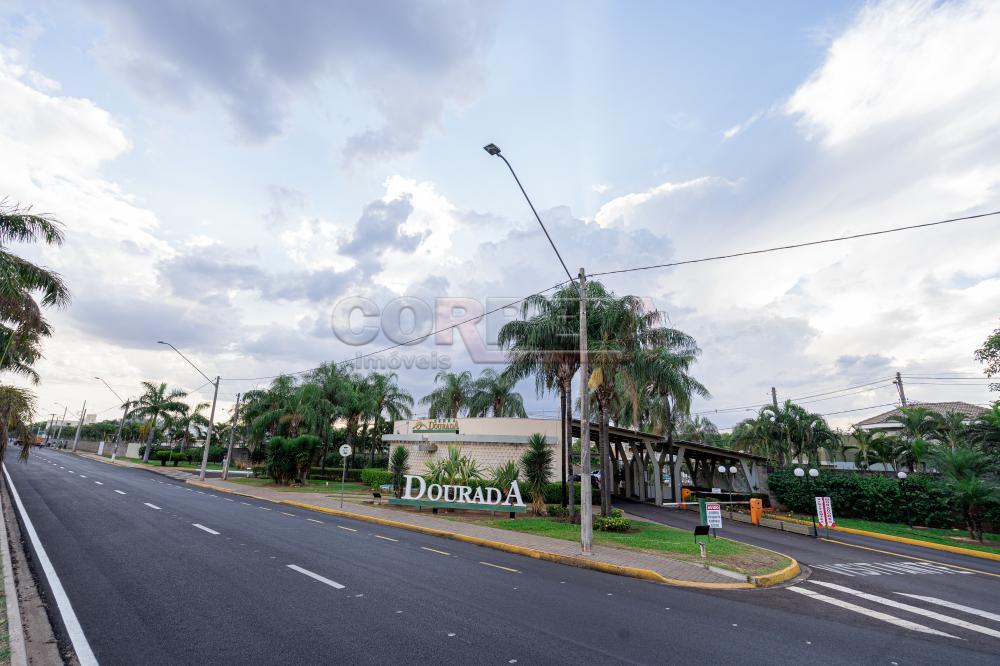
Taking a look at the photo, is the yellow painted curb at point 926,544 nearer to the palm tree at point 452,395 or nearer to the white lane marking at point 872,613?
the white lane marking at point 872,613

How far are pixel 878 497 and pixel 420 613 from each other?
29.4m

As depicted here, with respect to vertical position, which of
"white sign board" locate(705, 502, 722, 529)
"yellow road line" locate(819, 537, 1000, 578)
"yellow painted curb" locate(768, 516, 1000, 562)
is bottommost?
"yellow painted curb" locate(768, 516, 1000, 562)

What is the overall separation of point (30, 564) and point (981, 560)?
92.0 ft

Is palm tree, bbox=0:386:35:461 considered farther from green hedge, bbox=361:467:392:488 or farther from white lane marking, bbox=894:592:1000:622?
white lane marking, bbox=894:592:1000:622

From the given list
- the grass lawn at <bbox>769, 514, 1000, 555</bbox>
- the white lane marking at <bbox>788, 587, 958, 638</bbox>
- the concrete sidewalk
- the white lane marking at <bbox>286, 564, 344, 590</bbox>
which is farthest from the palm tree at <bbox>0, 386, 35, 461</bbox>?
the grass lawn at <bbox>769, 514, 1000, 555</bbox>

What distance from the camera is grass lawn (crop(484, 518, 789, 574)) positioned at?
1245 centimetres

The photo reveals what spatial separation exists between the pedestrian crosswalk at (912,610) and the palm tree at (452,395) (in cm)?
3888

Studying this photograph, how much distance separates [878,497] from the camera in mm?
26047

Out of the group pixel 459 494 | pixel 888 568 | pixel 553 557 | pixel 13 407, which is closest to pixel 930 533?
pixel 888 568

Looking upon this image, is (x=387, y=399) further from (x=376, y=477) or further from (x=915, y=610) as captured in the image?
(x=915, y=610)

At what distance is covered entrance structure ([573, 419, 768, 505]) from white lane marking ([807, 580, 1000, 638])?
19.8m

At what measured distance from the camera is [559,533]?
53.7 feet

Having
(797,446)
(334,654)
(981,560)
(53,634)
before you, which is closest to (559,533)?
(334,654)

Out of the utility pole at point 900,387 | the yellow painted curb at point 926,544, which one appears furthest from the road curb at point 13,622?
the utility pole at point 900,387
